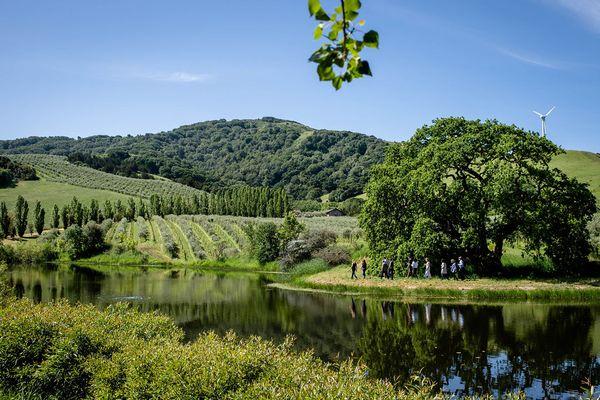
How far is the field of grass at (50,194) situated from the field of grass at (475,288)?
9485 centimetres

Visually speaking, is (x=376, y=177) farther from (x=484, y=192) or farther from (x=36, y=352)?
(x=36, y=352)

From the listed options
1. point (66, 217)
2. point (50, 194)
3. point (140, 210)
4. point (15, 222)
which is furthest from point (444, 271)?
point (50, 194)

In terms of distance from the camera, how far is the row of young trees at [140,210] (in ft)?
309

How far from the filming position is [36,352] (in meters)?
12.8

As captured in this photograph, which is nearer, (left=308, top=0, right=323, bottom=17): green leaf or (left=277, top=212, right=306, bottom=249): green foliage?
(left=308, top=0, right=323, bottom=17): green leaf

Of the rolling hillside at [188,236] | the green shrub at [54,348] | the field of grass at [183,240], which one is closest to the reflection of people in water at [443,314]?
the green shrub at [54,348]

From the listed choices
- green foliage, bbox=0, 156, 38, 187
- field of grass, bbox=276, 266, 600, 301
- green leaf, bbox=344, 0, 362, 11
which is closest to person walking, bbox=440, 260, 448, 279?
field of grass, bbox=276, 266, 600, 301

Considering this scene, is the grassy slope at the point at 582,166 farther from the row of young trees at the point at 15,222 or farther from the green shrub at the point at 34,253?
the row of young trees at the point at 15,222

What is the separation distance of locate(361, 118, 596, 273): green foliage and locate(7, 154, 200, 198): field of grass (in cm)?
11456

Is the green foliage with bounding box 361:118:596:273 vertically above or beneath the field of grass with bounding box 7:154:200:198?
beneath

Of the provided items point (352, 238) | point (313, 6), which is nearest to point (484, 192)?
point (352, 238)

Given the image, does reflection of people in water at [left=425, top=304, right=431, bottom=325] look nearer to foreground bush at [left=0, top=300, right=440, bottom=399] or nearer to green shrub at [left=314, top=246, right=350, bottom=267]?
foreground bush at [left=0, top=300, right=440, bottom=399]

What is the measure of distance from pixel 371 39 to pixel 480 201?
116 feet

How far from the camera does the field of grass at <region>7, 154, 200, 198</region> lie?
149 meters
